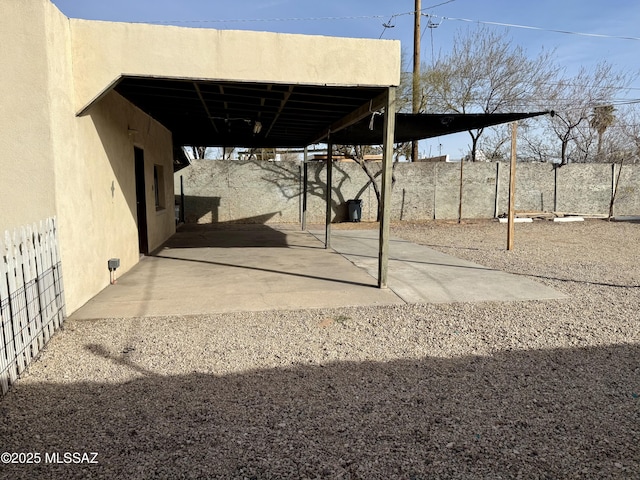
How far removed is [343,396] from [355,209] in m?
12.6

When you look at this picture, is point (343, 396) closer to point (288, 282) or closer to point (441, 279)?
point (288, 282)

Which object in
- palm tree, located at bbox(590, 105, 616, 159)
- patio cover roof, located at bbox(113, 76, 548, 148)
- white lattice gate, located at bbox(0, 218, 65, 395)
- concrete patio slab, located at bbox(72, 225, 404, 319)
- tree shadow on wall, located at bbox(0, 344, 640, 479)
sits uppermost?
palm tree, located at bbox(590, 105, 616, 159)

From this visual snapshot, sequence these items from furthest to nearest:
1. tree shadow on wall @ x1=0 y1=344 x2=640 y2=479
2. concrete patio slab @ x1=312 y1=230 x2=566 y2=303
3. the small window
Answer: the small window
concrete patio slab @ x1=312 y1=230 x2=566 y2=303
tree shadow on wall @ x1=0 y1=344 x2=640 y2=479

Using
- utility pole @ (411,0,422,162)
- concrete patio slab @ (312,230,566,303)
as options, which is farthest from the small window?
utility pole @ (411,0,422,162)

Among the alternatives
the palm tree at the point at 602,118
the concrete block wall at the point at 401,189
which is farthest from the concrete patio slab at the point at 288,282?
the palm tree at the point at 602,118

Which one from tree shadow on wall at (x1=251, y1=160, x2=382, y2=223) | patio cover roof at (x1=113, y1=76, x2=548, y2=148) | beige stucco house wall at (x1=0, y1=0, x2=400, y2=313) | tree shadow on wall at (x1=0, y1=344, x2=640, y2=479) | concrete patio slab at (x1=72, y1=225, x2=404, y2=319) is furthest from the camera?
tree shadow on wall at (x1=251, y1=160, x2=382, y2=223)

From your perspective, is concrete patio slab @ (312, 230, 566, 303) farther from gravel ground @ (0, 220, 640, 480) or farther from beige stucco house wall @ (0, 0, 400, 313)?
beige stucco house wall @ (0, 0, 400, 313)

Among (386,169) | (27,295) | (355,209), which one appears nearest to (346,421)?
(27,295)

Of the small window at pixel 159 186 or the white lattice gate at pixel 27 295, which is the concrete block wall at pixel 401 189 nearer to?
the small window at pixel 159 186

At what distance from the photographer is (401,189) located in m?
15.8

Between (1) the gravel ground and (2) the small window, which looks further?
(2) the small window

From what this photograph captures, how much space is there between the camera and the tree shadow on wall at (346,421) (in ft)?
7.55

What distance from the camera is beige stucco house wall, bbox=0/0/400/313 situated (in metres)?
4.14

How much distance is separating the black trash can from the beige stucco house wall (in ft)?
32.7
